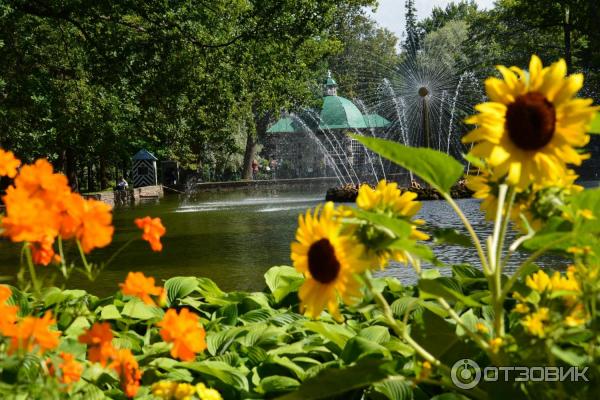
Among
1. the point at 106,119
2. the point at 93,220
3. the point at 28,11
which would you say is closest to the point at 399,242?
the point at 93,220

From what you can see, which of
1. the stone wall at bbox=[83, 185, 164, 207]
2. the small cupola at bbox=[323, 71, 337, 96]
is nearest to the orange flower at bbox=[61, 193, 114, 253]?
the stone wall at bbox=[83, 185, 164, 207]

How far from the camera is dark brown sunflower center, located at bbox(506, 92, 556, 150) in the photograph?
123 cm

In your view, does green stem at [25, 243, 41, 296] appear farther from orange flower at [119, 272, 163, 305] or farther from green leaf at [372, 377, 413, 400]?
green leaf at [372, 377, 413, 400]

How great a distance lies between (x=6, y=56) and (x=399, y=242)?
15.8 metres

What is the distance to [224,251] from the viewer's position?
421 inches

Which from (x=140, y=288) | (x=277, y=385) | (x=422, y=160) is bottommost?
(x=277, y=385)

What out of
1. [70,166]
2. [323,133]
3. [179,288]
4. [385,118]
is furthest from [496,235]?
[385,118]

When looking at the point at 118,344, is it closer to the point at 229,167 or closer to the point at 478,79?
the point at 478,79

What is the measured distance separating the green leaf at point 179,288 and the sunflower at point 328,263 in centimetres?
213

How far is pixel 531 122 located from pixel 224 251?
9.63 meters

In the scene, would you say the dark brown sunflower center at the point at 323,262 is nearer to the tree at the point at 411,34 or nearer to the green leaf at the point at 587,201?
the green leaf at the point at 587,201

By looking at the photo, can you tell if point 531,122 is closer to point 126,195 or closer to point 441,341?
point 441,341

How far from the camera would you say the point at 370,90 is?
192 ft

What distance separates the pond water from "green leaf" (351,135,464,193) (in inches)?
153
